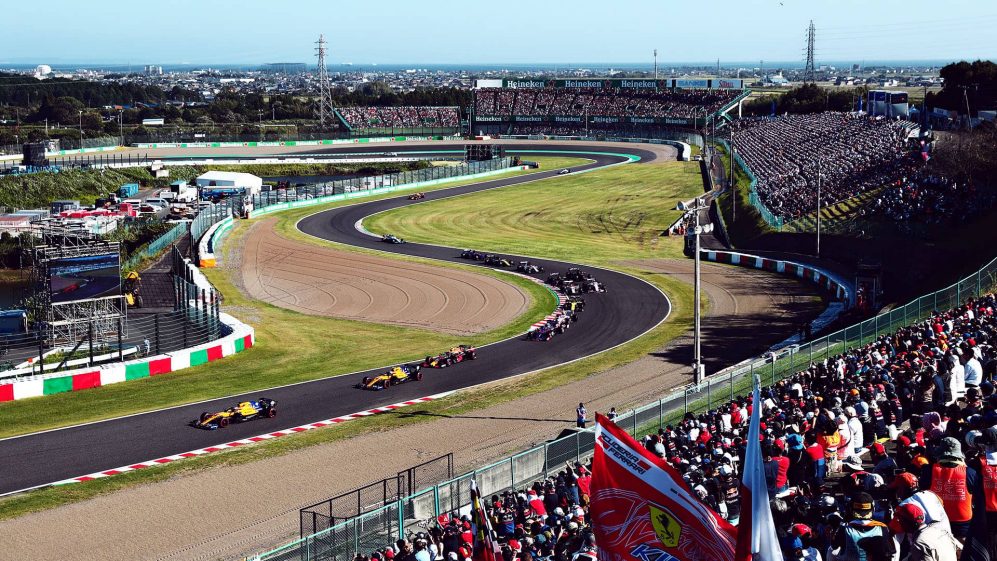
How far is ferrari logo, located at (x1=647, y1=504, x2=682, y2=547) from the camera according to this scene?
8148 millimetres

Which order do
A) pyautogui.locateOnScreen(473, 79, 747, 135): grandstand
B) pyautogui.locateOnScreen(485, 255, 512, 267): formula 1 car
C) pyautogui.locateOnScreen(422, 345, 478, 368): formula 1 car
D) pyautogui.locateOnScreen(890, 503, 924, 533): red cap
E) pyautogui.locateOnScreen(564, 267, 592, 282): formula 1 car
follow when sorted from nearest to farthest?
pyautogui.locateOnScreen(890, 503, 924, 533): red cap
pyautogui.locateOnScreen(422, 345, 478, 368): formula 1 car
pyautogui.locateOnScreen(564, 267, 592, 282): formula 1 car
pyautogui.locateOnScreen(485, 255, 512, 267): formula 1 car
pyautogui.locateOnScreen(473, 79, 747, 135): grandstand

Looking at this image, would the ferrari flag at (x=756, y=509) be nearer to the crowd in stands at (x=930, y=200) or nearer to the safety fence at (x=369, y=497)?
the safety fence at (x=369, y=497)

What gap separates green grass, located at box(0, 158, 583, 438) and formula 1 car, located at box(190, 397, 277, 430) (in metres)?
2.95

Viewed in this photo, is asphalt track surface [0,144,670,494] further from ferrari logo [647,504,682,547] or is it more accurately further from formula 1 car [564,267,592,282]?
ferrari logo [647,504,682,547]

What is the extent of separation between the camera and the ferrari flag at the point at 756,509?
289 inches

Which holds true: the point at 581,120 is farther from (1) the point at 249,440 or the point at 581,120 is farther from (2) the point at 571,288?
(1) the point at 249,440

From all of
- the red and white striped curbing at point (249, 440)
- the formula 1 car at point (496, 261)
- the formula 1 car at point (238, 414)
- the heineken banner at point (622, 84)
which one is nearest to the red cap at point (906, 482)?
the red and white striped curbing at point (249, 440)

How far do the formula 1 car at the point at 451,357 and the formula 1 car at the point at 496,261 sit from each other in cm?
1976

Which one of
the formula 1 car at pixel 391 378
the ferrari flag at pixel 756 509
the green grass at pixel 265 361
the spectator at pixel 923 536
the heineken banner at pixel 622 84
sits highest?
the heineken banner at pixel 622 84

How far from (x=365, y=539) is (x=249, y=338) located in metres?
21.7

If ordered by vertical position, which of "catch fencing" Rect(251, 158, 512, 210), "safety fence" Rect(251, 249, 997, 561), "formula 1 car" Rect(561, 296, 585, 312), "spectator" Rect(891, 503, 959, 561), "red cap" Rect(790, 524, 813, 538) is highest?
"spectator" Rect(891, 503, 959, 561)

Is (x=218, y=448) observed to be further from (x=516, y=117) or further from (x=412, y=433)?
(x=516, y=117)

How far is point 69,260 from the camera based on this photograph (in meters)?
36.5

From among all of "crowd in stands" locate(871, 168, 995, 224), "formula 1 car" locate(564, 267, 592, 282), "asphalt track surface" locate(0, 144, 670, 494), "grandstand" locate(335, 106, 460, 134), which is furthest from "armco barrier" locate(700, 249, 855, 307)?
"grandstand" locate(335, 106, 460, 134)
